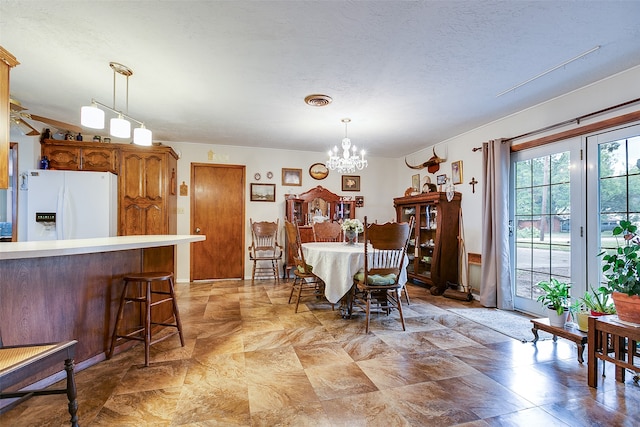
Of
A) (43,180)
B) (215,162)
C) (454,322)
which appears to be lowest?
(454,322)

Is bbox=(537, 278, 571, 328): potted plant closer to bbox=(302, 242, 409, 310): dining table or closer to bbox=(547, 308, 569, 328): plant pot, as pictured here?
bbox=(547, 308, 569, 328): plant pot

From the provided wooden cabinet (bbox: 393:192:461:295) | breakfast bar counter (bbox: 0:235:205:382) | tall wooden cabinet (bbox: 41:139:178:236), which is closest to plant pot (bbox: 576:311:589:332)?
wooden cabinet (bbox: 393:192:461:295)

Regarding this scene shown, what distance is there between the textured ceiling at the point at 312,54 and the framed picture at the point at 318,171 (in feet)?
6.35

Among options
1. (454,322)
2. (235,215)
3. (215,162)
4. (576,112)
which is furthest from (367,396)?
(215,162)

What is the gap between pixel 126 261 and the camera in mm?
2436

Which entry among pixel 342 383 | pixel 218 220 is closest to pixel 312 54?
pixel 342 383

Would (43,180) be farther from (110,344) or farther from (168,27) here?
(168,27)

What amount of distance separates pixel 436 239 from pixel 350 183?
208 cm

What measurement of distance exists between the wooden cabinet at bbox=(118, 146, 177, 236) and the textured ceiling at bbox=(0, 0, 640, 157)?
2.76 ft

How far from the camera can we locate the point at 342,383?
6.34ft

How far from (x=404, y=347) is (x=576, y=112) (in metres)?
2.81

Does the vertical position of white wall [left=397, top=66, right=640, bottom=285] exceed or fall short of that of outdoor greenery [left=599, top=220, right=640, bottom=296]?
it exceeds it

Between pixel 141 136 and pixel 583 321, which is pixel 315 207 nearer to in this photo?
pixel 141 136

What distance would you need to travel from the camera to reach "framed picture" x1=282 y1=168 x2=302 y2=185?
17.9 ft
